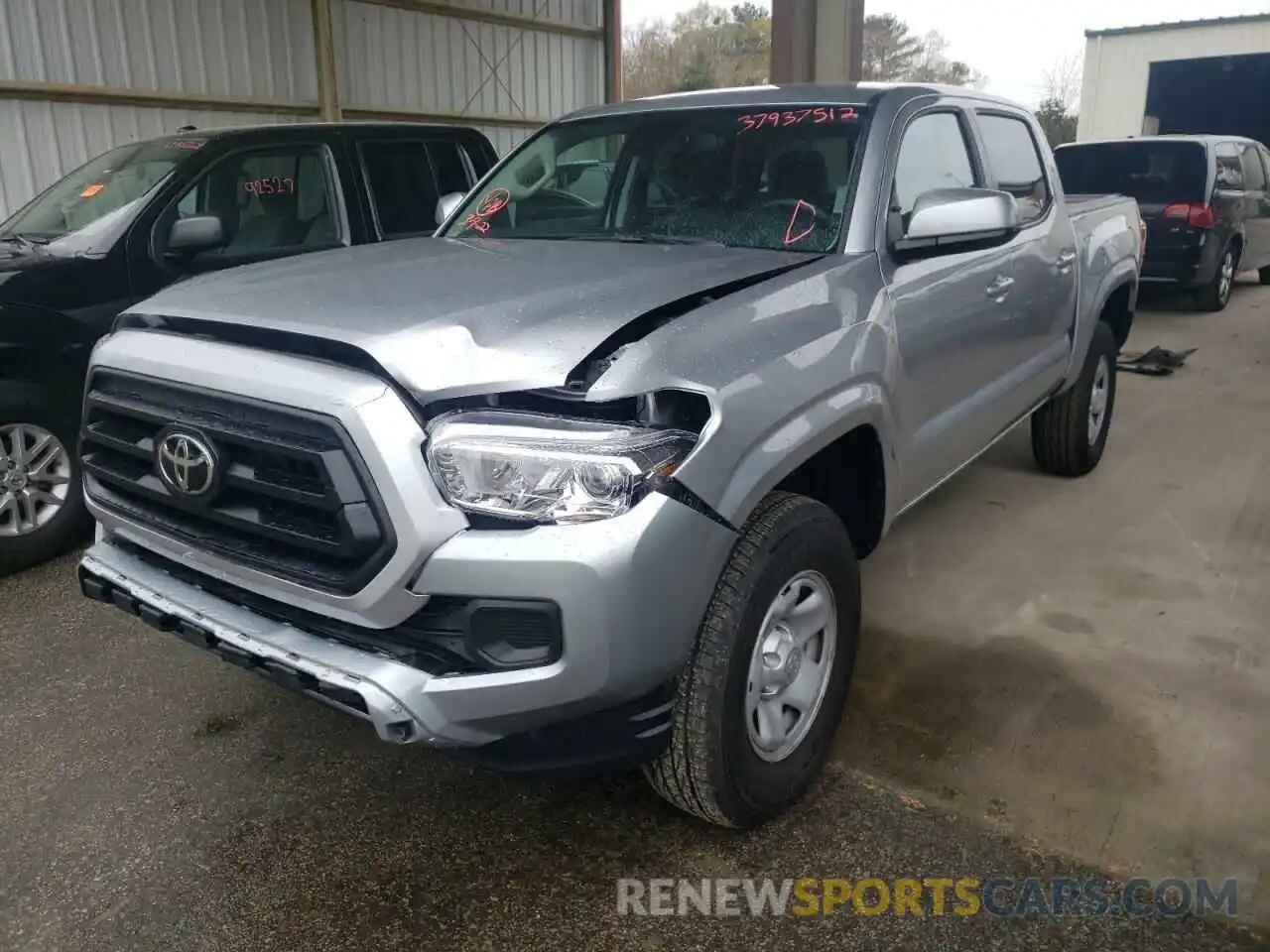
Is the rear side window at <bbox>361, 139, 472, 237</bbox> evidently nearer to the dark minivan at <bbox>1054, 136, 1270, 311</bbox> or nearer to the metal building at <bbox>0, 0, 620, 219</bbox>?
the metal building at <bbox>0, 0, 620, 219</bbox>

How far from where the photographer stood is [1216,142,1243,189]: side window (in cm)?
1039

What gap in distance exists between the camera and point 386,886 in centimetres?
240

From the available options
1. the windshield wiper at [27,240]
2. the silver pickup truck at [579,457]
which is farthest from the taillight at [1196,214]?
the windshield wiper at [27,240]

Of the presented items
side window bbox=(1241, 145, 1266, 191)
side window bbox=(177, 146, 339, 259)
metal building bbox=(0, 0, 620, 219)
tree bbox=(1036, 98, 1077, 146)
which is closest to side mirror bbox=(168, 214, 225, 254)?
side window bbox=(177, 146, 339, 259)

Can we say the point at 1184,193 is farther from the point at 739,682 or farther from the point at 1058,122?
the point at 1058,122

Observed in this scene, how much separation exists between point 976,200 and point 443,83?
11.0m

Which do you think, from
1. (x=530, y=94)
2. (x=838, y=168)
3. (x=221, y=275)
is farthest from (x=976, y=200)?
(x=530, y=94)

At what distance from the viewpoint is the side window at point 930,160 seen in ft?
10.5

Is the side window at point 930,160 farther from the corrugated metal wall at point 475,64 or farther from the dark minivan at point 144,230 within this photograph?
the corrugated metal wall at point 475,64

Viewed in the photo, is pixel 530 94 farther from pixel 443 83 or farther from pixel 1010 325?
pixel 1010 325

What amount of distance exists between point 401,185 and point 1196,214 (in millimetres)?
8076

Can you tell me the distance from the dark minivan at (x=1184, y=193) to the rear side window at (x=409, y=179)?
6752mm

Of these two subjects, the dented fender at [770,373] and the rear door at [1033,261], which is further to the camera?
the rear door at [1033,261]

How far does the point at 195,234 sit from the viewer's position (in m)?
4.53
